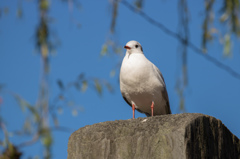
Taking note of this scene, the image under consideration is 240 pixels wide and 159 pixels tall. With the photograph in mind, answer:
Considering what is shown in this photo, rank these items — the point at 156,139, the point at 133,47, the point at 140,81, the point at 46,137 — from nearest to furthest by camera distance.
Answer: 1. the point at 46,137
2. the point at 156,139
3. the point at 140,81
4. the point at 133,47

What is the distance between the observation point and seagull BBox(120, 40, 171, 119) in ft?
17.6

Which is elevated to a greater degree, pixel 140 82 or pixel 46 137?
pixel 140 82

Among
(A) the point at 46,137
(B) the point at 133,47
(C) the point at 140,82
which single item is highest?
(B) the point at 133,47

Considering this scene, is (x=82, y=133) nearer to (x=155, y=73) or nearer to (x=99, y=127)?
(x=99, y=127)

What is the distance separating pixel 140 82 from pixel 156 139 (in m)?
2.60

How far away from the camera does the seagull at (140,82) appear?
5.37 metres

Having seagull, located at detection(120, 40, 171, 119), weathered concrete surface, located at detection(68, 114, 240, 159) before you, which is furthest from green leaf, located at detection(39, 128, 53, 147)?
seagull, located at detection(120, 40, 171, 119)

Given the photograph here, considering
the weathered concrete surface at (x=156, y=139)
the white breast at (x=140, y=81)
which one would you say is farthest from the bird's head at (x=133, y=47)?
the weathered concrete surface at (x=156, y=139)

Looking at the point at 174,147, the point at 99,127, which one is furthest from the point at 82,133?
the point at 174,147

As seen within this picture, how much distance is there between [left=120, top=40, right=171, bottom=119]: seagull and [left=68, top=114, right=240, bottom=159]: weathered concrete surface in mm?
2153

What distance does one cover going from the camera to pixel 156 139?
2820 mm

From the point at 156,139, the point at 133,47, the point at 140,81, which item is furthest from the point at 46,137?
the point at 133,47

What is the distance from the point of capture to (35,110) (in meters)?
1.63

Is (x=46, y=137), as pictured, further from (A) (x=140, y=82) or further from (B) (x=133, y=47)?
(B) (x=133, y=47)
